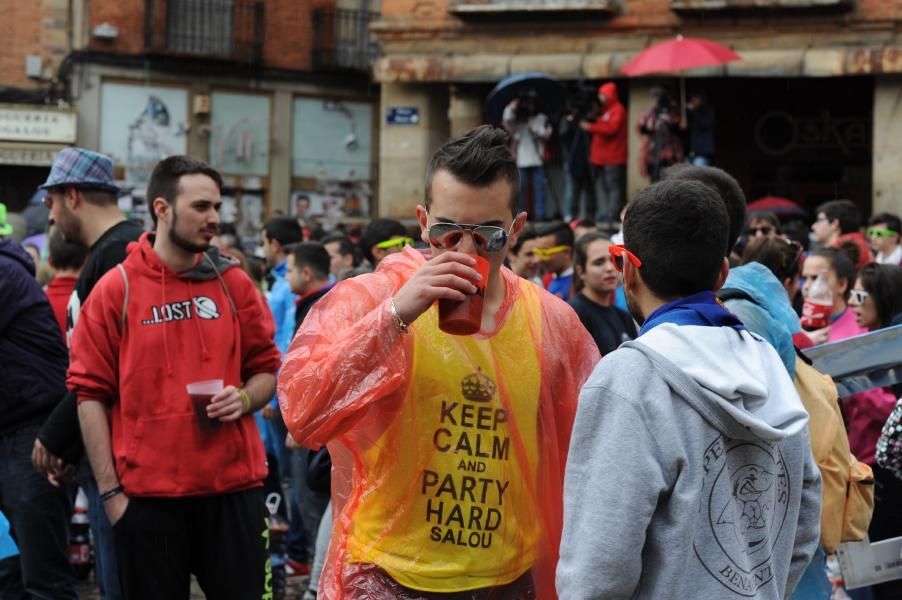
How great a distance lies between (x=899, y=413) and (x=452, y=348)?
84.2 inches

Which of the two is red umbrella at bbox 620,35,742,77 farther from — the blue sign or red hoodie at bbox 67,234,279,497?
red hoodie at bbox 67,234,279,497

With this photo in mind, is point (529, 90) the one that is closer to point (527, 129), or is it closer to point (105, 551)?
point (527, 129)

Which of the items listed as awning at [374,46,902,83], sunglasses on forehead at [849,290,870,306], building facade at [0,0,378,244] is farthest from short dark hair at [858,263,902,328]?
building facade at [0,0,378,244]

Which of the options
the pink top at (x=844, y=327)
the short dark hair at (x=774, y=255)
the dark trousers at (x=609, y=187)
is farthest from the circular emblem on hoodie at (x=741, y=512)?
the dark trousers at (x=609, y=187)

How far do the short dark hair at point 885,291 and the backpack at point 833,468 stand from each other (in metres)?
2.52

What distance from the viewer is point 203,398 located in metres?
5.07

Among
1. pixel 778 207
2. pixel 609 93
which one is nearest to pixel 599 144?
pixel 609 93

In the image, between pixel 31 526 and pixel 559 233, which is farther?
pixel 559 233

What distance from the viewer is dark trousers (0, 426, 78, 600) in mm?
5953

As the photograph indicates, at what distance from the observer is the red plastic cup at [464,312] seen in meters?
3.17

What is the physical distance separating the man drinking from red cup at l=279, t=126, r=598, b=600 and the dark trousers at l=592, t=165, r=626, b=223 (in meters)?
16.6

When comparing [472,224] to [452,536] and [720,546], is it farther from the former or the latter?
[720,546]

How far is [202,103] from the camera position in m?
28.8

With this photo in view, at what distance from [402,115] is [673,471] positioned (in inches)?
825
